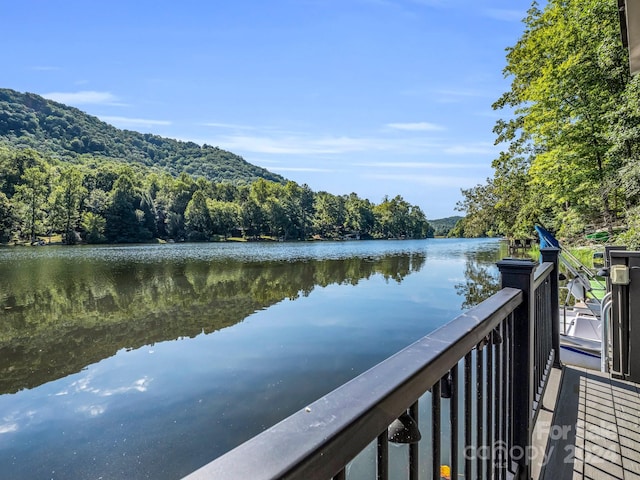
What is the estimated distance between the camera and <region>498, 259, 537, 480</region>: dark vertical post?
181 centimetres

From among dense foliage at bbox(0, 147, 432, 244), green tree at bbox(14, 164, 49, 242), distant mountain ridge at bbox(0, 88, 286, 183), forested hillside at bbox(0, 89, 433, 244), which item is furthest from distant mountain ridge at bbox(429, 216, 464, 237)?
green tree at bbox(14, 164, 49, 242)

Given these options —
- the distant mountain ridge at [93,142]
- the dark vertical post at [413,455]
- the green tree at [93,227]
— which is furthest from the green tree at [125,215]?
the dark vertical post at [413,455]

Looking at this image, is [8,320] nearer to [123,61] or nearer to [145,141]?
[123,61]

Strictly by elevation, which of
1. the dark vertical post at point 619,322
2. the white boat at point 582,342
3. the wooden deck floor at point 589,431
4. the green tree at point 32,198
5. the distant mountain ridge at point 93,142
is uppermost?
the distant mountain ridge at point 93,142

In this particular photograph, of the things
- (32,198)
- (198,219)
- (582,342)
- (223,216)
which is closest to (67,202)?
(32,198)

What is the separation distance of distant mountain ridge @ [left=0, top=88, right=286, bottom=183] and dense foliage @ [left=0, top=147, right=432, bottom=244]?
15.5m

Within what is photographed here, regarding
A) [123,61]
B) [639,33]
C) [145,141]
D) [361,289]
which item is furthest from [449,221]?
[639,33]

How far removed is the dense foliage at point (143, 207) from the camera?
48719mm

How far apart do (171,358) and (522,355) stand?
23.7 ft

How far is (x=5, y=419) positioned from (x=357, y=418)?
6745 mm

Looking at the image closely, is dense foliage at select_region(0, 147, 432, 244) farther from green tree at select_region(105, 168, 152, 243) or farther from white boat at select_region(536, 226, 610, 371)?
white boat at select_region(536, 226, 610, 371)

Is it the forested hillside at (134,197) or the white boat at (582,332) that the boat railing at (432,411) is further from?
the forested hillside at (134,197)

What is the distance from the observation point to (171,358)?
757 cm

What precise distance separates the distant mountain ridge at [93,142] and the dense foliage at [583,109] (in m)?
88.2
